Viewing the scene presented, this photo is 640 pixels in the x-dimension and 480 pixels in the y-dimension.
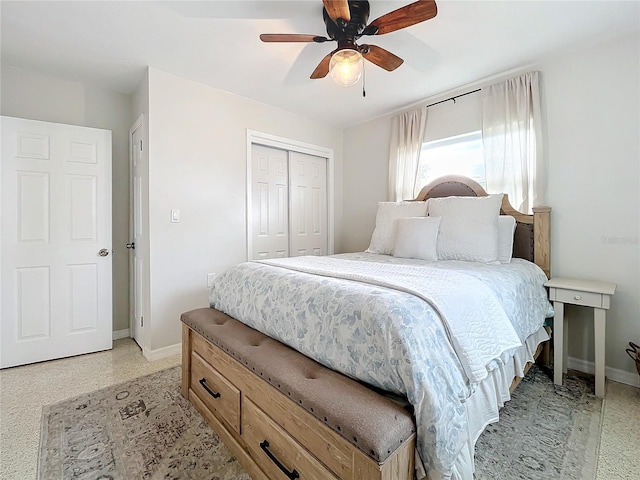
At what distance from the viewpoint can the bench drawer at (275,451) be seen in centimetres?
104

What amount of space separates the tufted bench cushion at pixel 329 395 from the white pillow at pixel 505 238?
5.85 ft

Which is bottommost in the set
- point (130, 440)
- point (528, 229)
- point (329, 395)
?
point (130, 440)

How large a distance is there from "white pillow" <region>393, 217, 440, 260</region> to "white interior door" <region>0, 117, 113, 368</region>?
270 centimetres

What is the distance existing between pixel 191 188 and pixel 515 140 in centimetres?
294

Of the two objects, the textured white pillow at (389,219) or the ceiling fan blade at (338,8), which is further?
the textured white pillow at (389,219)

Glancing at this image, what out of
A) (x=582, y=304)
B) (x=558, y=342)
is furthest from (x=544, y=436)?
(x=582, y=304)

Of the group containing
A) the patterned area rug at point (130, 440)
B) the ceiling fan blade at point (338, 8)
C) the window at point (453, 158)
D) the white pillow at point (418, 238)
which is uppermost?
the ceiling fan blade at point (338, 8)

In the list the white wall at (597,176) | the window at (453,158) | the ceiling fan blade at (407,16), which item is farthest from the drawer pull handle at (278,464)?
the window at (453,158)

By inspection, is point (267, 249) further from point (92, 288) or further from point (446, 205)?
point (446, 205)

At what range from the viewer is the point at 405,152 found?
3.39 metres

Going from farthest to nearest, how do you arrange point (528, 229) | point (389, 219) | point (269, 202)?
point (269, 202) → point (389, 219) → point (528, 229)

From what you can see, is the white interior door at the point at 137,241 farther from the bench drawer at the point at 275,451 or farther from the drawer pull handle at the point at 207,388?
the bench drawer at the point at 275,451

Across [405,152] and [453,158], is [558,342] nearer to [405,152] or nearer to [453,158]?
[453,158]

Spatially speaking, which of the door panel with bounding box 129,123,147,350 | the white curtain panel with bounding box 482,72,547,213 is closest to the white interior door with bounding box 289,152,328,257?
the door panel with bounding box 129,123,147,350
